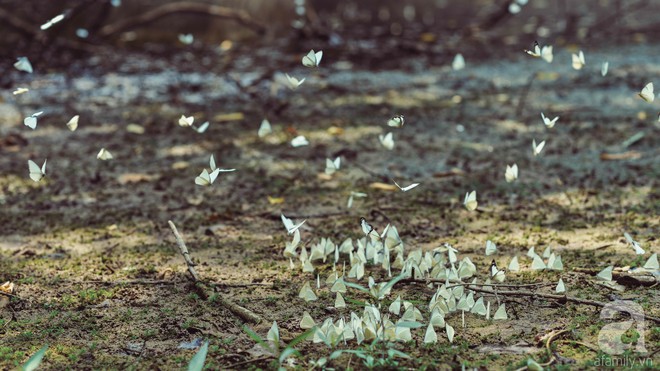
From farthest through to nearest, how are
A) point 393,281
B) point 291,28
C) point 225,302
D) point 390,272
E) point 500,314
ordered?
point 291,28
point 390,272
point 225,302
point 500,314
point 393,281

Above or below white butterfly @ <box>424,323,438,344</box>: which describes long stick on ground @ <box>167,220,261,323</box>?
below

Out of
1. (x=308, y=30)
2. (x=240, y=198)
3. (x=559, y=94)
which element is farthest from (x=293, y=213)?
(x=308, y=30)

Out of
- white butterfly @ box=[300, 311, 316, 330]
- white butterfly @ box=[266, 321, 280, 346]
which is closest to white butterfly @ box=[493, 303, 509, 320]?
white butterfly @ box=[300, 311, 316, 330]

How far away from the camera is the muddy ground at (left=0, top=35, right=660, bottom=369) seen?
80.5 inches

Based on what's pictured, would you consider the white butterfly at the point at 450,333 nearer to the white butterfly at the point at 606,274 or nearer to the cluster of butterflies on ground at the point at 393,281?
the cluster of butterflies on ground at the point at 393,281

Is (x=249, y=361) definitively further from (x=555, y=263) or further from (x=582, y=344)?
(x=555, y=263)

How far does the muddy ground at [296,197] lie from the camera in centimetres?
204

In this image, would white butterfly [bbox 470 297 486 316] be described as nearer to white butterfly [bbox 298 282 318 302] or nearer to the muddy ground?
the muddy ground

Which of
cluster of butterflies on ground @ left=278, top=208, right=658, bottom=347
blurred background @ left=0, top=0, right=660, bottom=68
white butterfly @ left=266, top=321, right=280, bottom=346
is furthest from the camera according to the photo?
blurred background @ left=0, top=0, right=660, bottom=68

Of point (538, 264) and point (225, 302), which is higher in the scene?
point (538, 264)

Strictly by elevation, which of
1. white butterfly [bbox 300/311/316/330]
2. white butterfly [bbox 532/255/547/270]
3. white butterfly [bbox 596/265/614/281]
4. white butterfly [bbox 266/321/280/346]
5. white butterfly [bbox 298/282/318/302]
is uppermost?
white butterfly [bbox 596/265/614/281]

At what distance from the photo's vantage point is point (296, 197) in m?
3.38

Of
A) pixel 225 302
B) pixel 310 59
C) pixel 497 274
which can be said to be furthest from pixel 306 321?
pixel 310 59

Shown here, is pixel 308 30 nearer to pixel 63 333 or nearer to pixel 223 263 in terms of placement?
pixel 223 263
